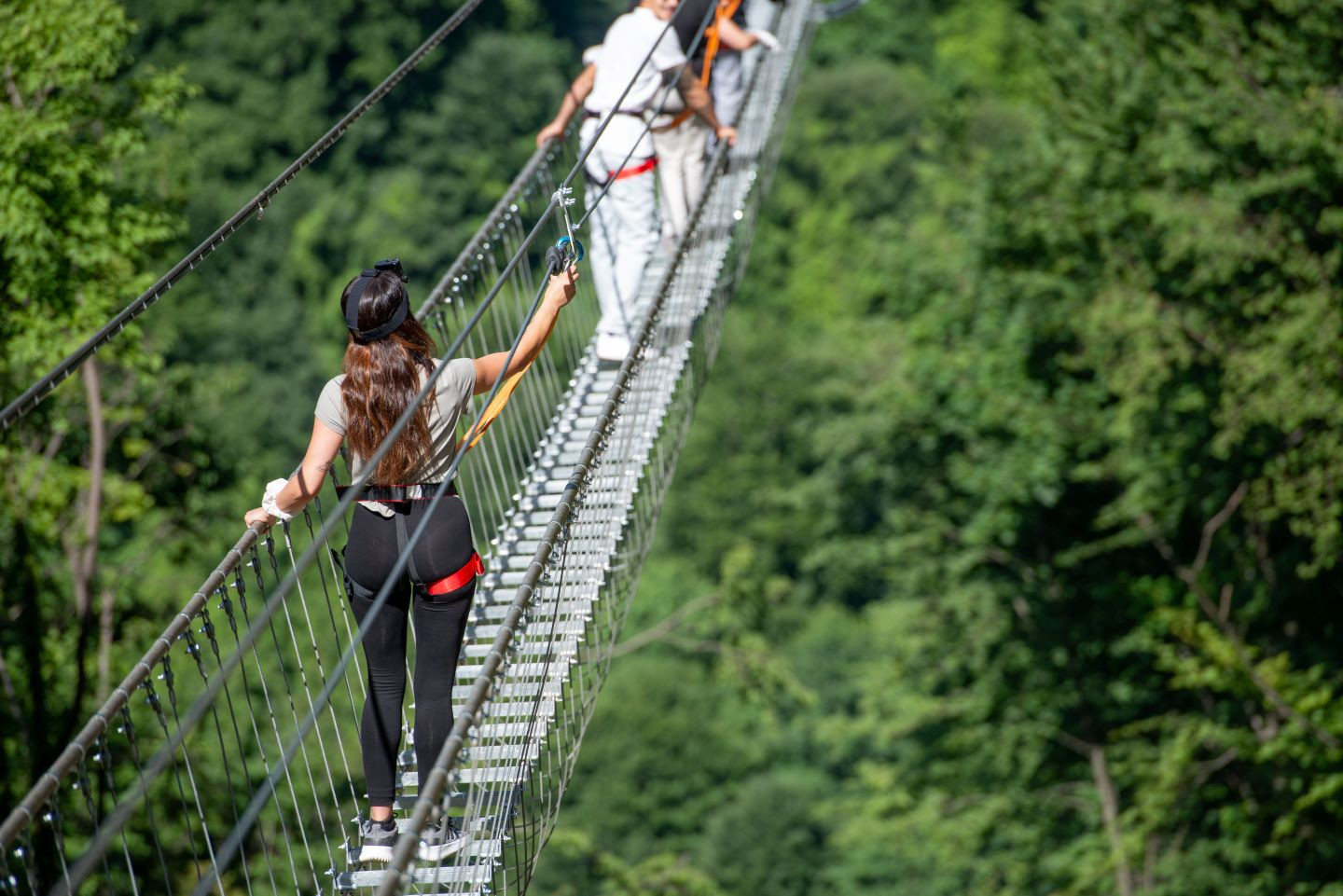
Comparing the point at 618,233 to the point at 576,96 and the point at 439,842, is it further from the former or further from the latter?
the point at 439,842

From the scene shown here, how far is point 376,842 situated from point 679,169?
4307mm

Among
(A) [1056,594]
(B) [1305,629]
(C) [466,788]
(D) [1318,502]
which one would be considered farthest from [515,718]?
(A) [1056,594]

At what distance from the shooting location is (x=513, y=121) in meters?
43.2

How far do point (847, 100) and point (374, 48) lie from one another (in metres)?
15.3

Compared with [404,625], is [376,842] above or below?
below

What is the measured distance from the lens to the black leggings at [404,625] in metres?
4.02

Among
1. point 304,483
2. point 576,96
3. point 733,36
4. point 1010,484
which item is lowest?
point 1010,484

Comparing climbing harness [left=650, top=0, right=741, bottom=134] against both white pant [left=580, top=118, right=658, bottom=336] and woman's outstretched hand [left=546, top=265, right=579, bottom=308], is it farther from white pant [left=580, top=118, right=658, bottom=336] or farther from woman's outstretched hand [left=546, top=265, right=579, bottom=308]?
woman's outstretched hand [left=546, top=265, right=579, bottom=308]

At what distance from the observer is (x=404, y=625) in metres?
4.15

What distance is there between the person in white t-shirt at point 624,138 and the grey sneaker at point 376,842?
3108 millimetres

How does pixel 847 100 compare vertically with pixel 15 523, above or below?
below

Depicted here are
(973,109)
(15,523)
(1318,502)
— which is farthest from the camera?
(973,109)

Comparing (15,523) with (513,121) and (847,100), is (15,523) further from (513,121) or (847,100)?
(847,100)

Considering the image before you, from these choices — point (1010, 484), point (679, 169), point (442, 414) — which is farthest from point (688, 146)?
point (1010, 484)
